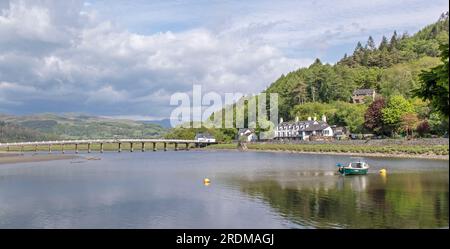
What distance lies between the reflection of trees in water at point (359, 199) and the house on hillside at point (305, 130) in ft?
294

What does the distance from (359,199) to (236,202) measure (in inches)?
352

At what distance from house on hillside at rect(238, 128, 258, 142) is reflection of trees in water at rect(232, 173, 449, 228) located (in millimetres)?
111262

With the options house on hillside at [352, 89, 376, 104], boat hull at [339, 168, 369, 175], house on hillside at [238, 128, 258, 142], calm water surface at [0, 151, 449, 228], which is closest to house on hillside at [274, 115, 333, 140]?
house on hillside at [238, 128, 258, 142]

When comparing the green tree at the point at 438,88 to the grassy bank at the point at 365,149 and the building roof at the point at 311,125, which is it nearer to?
the grassy bank at the point at 365,149

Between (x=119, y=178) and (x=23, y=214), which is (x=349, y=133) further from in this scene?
(x=23, y=214)

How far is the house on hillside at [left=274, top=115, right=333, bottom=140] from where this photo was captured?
143 m

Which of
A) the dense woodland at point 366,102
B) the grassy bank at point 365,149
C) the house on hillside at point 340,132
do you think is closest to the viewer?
the grassy bank at point 365,149

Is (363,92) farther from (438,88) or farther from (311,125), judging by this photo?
(438,88)

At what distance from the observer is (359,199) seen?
120 ft

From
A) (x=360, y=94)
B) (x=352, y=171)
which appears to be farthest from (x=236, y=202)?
(x=360, y=94)

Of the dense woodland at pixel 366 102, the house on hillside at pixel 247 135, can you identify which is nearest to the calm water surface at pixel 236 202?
the dense woodland at pixel 366 102

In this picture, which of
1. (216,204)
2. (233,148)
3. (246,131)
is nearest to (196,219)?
(216,204)

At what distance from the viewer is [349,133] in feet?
453

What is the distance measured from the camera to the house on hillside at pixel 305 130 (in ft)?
470
